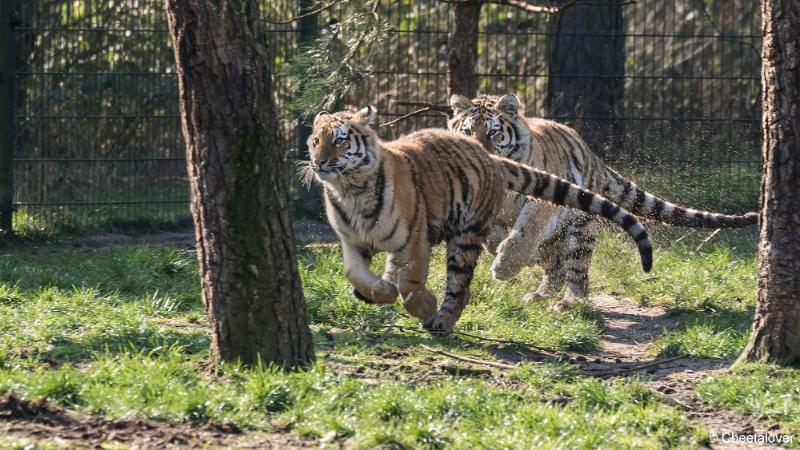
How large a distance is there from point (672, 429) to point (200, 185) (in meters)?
2.22

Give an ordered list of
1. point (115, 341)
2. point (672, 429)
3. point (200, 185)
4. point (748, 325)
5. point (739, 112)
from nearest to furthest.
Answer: point (672, 429) → point (200, 185) → point (115, 341) → point (748, 325) → point (739, 112)

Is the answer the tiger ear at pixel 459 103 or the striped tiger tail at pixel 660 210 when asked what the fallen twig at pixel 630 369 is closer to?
the striped tiger tail at pixel 660 210

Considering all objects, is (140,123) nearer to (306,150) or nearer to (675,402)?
(306,150)

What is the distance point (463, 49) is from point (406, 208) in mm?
3047

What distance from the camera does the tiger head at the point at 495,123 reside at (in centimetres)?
870

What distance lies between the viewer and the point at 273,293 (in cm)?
520

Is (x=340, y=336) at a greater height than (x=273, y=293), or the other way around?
(x=273, y=293)

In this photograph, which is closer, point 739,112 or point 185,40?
point 185,40

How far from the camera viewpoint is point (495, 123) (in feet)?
28.8

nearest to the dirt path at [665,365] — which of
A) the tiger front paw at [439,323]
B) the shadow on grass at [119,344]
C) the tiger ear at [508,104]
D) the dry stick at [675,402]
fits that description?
the dry stick at [675,402]

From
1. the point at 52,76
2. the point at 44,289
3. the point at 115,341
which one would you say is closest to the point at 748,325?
the point at 115,341

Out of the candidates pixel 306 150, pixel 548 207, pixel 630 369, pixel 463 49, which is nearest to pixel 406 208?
pixel 630 369

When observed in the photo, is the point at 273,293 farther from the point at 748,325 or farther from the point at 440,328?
the point at 748,325

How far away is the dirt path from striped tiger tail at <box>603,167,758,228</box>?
626mm
